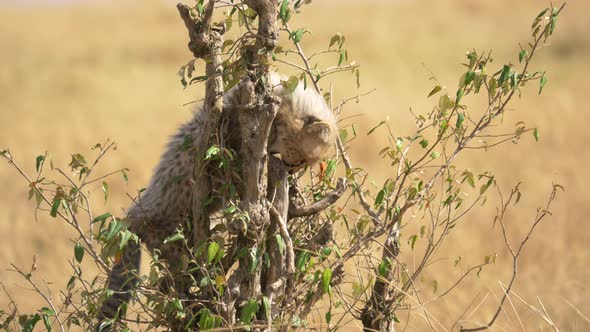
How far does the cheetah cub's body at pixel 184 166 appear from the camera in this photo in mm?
3533

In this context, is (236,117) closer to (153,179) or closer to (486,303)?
(153,179)

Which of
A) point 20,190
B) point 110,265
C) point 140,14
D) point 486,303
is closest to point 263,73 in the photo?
point 110,265

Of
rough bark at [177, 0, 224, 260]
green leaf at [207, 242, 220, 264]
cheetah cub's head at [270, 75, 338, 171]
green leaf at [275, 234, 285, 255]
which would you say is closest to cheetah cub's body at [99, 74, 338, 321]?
cheetah cub's head at [270, 75, 338, 171]

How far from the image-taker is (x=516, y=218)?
282 inches

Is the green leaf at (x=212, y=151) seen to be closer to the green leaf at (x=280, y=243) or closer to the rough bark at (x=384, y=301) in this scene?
the green leaf at (x=280, y=243)

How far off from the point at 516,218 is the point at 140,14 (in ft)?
35.4

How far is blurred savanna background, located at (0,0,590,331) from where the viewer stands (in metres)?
5.72

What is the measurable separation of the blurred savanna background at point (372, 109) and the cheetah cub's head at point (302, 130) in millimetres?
403

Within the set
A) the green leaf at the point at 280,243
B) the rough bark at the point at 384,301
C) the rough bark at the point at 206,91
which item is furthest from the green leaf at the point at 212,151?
the rough bark at the point at 384,301

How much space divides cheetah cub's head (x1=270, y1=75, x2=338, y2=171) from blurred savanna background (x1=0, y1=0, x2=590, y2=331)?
15.9 inches

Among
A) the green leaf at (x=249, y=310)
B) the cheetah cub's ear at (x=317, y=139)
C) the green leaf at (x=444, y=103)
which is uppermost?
the cheetah cub's ear at (x=317, y=139)

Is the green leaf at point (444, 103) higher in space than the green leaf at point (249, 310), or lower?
higher

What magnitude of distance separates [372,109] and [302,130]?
259 inches

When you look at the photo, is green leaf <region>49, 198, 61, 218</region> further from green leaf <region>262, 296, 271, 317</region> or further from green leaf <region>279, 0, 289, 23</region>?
green leaf <region>279, 0, 289, 23</region>
